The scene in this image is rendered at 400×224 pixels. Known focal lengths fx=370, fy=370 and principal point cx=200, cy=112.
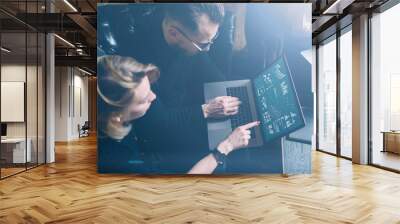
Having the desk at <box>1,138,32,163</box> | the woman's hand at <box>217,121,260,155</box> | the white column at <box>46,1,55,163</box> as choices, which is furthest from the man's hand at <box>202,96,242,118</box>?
the white column at <box>46,1,55,163</box>

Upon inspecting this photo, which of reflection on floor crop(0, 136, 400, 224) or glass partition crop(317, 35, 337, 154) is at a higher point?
glass partition crop(317, 35, 337, 154)

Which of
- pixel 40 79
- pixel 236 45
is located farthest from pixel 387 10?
pixel 40 79

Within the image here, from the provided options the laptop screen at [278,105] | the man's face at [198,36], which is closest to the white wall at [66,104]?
the man's face at [198,36]

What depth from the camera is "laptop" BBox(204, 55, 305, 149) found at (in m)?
6.45

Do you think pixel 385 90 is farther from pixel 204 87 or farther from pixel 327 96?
pixel 204 87

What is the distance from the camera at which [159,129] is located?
6.50m

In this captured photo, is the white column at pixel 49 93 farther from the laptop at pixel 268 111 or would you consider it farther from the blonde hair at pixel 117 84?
the laptop at pixel 268 111

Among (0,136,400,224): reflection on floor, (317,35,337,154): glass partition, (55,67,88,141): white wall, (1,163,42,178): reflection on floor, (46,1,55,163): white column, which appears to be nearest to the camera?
(0,136,400,224): reflection on floor

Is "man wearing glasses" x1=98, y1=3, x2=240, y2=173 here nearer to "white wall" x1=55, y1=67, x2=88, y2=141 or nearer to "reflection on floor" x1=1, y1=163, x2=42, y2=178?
"reflection on floor" x1=1, y1=163, x2=42, y2=178

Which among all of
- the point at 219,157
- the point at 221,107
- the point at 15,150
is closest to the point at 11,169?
the point at 15,150

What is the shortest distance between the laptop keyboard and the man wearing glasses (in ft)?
0.85

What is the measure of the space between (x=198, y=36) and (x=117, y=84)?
1650mm

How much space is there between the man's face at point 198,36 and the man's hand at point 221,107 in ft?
3.07

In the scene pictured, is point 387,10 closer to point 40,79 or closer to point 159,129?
point 159,129
